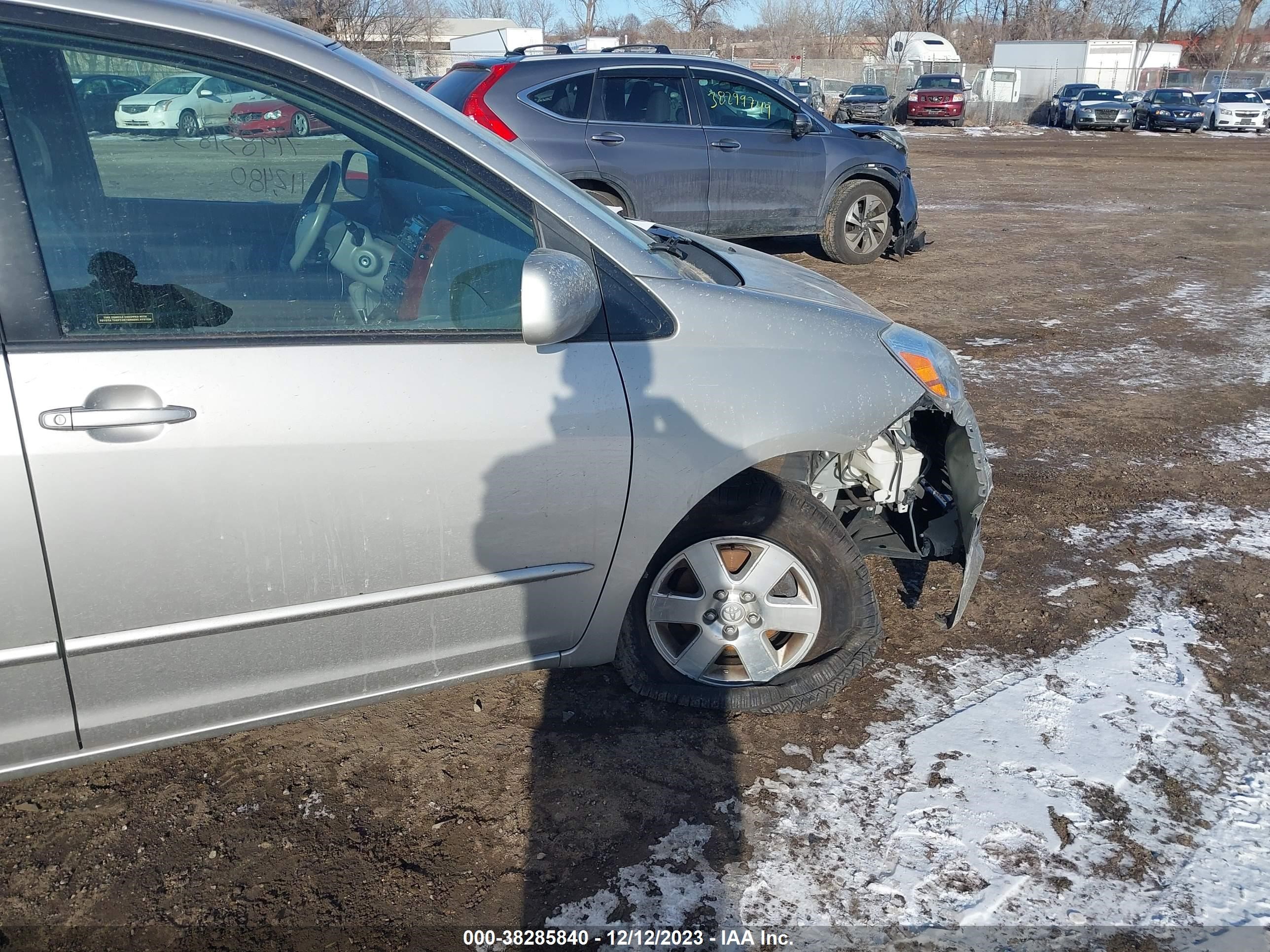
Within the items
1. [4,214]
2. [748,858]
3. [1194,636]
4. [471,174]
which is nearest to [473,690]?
[748,858]

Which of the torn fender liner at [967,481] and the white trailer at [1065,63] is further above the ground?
the white trailer at [1065,63]

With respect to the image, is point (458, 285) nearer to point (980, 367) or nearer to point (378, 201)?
point (378, 201)

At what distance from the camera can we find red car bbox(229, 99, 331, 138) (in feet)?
7.79

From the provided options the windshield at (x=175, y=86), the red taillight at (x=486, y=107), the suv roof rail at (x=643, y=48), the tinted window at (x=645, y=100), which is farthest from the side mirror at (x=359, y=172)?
the suv roof rail at (x=643, y=48)

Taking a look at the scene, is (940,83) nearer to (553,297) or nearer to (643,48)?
(643,48)

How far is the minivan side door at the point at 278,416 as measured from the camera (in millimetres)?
2146

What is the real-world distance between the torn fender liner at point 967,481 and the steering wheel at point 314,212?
Answer: 1.91m

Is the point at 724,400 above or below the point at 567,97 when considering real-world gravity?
below

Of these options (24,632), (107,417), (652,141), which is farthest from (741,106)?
(24,632)

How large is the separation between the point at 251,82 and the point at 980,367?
525cm

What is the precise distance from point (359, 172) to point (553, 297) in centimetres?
65

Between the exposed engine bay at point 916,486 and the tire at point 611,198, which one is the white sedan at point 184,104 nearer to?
the exposed engine bay at point 916,486

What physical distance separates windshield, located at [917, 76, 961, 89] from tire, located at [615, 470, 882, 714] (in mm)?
35540

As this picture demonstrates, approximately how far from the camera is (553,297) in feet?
7.68
